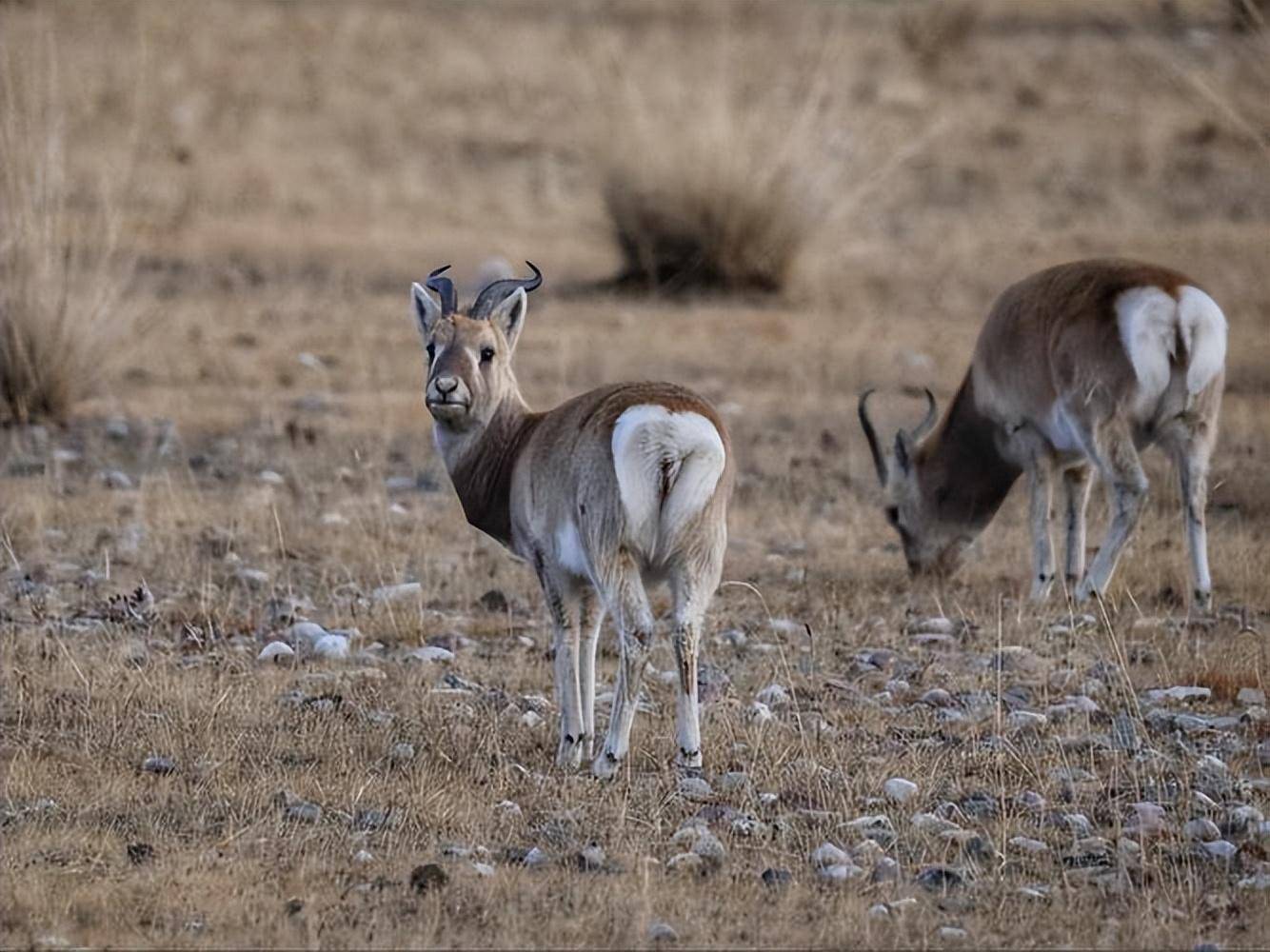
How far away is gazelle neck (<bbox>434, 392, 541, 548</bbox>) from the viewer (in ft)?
25.7

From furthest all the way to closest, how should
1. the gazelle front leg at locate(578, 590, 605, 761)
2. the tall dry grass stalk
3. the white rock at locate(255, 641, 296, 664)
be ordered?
1. the tall dry grass stalk
2. the white rock at locate(255, 641, 296, 664)
3. the gazelle front leg at locate(578, 590, 605, 761)

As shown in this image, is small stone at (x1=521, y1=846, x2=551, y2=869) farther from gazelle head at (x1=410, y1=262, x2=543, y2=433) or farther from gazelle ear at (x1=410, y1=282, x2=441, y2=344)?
gazelle ear at (x1=410, y1=282, x2=441, y2=344)

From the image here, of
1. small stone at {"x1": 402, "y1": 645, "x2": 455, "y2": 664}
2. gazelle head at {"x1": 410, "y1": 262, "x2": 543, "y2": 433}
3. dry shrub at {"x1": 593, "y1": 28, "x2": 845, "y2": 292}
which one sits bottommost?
small stone at {"x1": 402, "y1": 645, "x2": 455, "y2": 664}

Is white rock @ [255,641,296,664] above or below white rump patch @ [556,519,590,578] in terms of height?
below

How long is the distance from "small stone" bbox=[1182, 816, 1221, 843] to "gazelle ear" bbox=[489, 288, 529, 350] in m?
3.03

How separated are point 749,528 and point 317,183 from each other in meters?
12.5

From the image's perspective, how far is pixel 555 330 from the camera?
54.3 ft

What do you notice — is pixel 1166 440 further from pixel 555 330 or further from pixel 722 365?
pixel 555 330

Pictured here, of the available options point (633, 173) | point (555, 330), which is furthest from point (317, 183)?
point (555, 330)

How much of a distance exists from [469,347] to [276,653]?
72.3 inches

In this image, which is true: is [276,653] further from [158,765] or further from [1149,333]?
[1149,333]

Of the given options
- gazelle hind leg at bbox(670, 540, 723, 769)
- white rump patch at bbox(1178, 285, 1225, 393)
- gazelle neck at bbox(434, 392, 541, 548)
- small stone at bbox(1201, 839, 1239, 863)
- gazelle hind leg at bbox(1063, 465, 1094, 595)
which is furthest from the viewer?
gazelle hind leg at bbox(1063, 465, 1094, 595)

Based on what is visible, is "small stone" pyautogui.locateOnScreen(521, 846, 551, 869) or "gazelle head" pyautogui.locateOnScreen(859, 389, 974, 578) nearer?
"small stone" pyautogui.locateOnScreen(521, 846, 551, 869)

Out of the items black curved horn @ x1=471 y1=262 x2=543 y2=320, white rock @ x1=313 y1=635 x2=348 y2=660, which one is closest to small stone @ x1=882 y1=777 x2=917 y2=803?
black curved horn @ x1=471 y1=262 x2=543 y2=320
